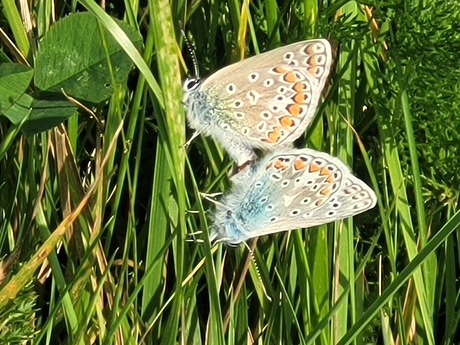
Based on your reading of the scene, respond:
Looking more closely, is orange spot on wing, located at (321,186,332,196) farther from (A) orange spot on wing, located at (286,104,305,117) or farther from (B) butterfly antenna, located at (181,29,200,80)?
(B) butterfly antenna, located at (181,29,200,80)

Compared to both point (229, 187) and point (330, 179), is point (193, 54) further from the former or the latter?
point (330, 179)

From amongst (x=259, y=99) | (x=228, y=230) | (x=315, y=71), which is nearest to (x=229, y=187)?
(x=228, y=230)

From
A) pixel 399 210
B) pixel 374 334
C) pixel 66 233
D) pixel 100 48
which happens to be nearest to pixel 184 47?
pixel 100 48

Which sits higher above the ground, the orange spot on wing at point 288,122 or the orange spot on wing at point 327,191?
the orange spot on wing at point 288,122

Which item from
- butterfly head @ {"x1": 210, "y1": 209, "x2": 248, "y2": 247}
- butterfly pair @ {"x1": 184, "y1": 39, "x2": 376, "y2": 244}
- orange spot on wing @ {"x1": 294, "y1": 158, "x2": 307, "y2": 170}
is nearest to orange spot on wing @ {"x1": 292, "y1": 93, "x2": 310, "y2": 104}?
butterfly pair @ {"x1": 184, "y1": 39, "x2": 376, "y2": 244}

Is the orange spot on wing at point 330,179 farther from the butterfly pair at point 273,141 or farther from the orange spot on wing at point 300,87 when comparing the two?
the orange spot on wing at point 300,87

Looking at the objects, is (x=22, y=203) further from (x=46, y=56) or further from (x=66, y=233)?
(x=46, y=56)

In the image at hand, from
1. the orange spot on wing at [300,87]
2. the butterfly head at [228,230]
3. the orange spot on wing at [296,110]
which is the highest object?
the orange spot on wing at [300,87]

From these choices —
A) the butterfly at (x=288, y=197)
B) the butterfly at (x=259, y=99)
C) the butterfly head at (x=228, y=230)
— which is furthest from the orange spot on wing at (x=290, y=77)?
the butterfly head at (x=228, y=230)
